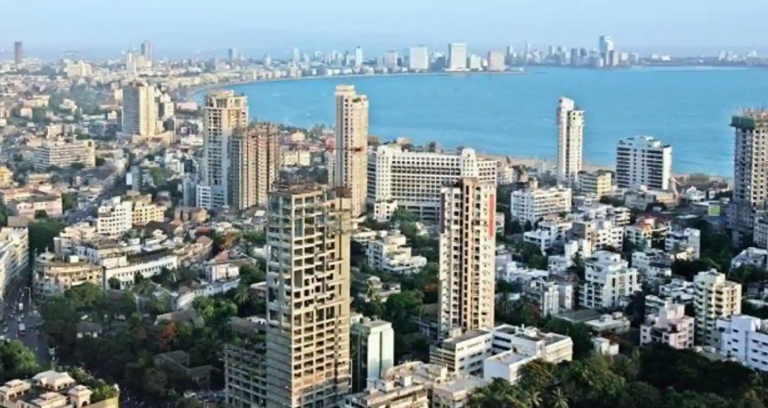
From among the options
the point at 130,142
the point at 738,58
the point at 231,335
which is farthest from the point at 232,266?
the point at 738,58

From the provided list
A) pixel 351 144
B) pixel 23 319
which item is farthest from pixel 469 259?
pixel 351 144

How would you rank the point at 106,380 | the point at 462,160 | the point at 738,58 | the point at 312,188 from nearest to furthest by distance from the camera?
the point at 312,188 → the point at 106,380 → the point at 462,160 → the point at 738,58

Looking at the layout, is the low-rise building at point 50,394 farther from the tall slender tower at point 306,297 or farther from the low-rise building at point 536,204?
the low-rise building at point 536,204

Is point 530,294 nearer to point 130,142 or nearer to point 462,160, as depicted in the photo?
point 462,160

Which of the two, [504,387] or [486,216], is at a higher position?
[486,216]

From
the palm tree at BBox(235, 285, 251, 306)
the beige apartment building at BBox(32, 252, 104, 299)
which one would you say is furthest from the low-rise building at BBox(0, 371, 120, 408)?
the beige apartment building at BBox(32, 252, 104, 299)

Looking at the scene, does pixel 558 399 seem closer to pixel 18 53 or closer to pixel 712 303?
pixel 712 303
